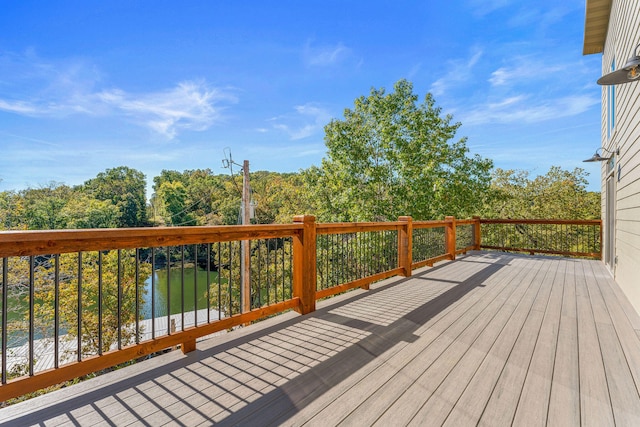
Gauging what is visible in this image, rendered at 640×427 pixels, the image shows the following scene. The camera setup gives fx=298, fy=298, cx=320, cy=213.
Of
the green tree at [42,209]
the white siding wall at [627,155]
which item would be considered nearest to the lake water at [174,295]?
the green tree at [42,209]

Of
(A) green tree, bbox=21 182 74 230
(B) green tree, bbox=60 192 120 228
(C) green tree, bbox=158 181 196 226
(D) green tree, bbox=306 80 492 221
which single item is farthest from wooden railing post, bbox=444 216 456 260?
(C) green tree, bbox=158 181 196 226

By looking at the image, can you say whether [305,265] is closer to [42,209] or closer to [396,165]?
[396,165]

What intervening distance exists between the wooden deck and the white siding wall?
0.73 m

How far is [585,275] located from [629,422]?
15.5 feet

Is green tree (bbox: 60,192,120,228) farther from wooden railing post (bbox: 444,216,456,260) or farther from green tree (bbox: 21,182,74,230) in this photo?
wooden railing post (bbox: 444,216,456,260)

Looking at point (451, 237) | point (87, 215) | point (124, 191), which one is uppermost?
point (124, 191)

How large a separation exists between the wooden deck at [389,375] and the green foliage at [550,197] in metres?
16.1

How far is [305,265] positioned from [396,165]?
970 cm

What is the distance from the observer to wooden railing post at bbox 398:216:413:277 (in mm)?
4695

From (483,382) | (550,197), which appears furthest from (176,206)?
(483,382)

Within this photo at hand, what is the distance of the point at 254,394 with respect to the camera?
1.66m

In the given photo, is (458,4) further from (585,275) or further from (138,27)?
(138,27)

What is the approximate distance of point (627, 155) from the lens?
3572 mm

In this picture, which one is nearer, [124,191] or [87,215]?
[87,215]
